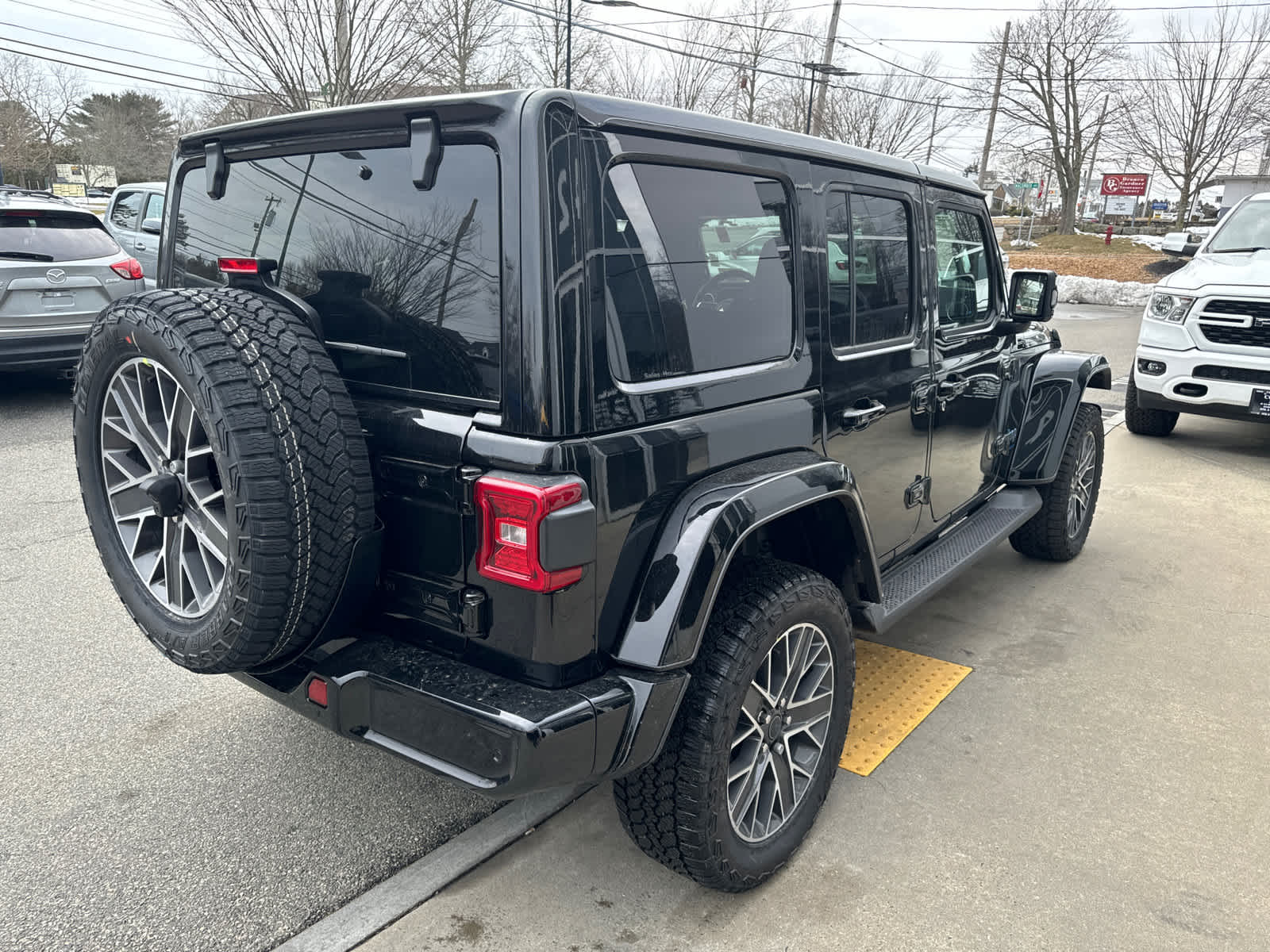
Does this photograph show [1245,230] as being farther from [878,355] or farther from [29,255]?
[29,255]

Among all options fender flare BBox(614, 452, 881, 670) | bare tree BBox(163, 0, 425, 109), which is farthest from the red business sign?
fender flare BBox(614, 452, 881, 670)

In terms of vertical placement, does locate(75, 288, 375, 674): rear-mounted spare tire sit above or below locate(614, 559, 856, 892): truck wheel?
above

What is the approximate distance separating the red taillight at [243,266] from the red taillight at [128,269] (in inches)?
251

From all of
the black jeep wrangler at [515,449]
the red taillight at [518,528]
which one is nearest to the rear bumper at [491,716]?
the black jeep wrangler at [515,449]

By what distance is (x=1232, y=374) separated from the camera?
21.3 feet

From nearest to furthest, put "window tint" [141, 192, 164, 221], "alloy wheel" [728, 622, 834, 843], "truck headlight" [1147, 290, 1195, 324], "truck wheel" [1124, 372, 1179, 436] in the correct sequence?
"alloy wheel" [728, 622, 834, 843] < "truck headlight" [1147, 290, 1195, 324] < "truck wheel" [1124, 372, 1179, 436] < "window tint" [141, 192, 164, 221]

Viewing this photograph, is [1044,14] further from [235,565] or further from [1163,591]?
[235,565]

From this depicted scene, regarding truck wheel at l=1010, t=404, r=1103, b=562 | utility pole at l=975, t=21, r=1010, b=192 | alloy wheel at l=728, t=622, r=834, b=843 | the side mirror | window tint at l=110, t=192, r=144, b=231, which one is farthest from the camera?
utility pole at l=975, t=21, r=1010, b=192

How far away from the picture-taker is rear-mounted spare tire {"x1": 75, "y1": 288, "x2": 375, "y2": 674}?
A: 187 centimetres

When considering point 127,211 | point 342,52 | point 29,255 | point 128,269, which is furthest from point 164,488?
point 342,52

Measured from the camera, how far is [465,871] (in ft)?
8.06

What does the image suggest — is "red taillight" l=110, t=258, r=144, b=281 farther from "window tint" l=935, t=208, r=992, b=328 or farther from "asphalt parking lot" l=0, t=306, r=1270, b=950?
"window tint" l=935, t=208, r=992, b=328

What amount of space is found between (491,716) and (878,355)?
1741 millimetres

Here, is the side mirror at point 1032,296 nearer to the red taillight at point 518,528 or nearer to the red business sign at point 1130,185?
the red taillight at point 518,528
